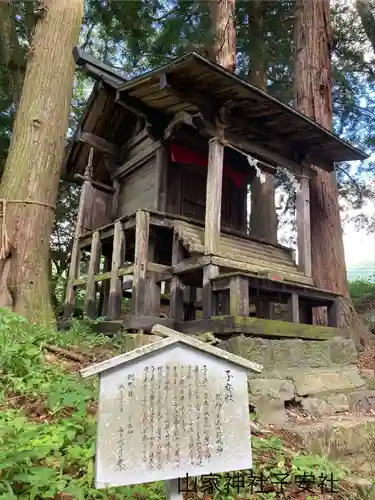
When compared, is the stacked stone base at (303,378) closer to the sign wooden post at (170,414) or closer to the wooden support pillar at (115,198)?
the sign wooden post at (170,414)

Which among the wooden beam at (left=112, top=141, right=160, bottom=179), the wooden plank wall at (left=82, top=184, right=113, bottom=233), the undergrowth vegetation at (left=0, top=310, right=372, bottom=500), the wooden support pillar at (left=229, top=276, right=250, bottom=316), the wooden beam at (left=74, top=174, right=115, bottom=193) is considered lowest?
the undergrowth vegetation at (left=0, top=310, right=372, bottom=500)

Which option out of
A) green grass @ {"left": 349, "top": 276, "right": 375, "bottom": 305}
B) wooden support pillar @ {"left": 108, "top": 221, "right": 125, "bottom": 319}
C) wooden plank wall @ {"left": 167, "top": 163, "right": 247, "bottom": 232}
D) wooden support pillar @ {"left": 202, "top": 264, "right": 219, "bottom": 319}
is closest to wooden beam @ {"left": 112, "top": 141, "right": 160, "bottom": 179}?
wooden plank wall @ {"left": 167, "top": 163, "right": 247, "bottom": 232}

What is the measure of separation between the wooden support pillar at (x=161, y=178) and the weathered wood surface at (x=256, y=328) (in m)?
2.62

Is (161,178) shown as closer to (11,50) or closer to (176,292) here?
(176,292)

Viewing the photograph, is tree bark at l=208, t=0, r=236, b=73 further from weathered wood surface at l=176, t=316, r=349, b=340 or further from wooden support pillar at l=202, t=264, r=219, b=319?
weathered wood surface at l=176, t=316, r=349, b=340

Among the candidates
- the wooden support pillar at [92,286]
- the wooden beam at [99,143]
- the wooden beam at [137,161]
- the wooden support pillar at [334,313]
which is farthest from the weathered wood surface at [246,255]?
the wooden beam at [99,143]

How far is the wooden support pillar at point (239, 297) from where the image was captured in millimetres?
5449

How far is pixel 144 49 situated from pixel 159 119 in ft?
14.8

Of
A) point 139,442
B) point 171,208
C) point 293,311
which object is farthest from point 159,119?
point 139,442

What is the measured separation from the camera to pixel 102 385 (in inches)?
87.2

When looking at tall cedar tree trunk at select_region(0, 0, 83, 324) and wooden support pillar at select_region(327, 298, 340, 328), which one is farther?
wooden support pillar at select_region(327, 298, 340, 328)

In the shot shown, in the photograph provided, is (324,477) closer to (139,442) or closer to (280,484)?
(280,484)

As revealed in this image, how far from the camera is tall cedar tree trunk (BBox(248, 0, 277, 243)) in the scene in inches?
436

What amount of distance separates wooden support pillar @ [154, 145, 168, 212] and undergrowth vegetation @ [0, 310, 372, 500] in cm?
347
